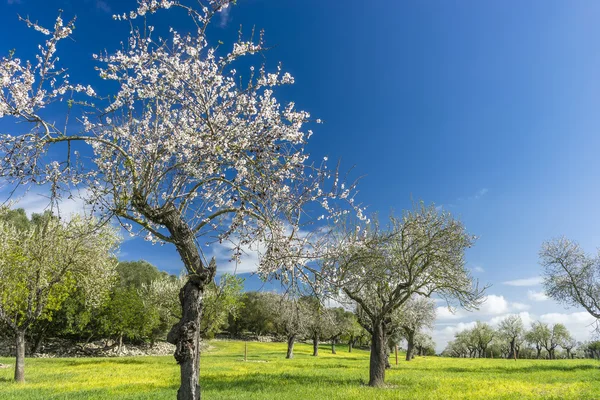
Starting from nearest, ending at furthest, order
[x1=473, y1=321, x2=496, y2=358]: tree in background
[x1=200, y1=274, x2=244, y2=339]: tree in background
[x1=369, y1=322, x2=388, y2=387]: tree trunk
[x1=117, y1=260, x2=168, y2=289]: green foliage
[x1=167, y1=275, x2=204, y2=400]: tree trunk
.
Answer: [x1=167, y1=275, x2=204, y2=400]: tree trunk → [x1=369, y1=322, x2=388, y2=387]: tree trunk → [x1=200, y1=274, x2=244, y2=339]: tree in background → [x1=117, y1=260, x2=168, y2=289]: green foliage → [x1=473, y1=321, x2=496, y2=358]: tree in background

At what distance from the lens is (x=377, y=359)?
69.2ft

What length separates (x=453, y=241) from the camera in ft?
70.6

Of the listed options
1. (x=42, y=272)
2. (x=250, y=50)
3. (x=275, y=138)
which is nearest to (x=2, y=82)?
(x=250, y=50)

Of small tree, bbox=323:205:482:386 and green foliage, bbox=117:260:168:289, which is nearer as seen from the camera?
small tree, bbox=323:205:482:386

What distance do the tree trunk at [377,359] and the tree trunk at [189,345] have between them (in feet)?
46.3

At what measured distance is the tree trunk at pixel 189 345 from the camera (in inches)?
350

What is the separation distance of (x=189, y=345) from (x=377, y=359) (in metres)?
14.9

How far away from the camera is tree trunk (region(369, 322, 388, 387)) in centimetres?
2058

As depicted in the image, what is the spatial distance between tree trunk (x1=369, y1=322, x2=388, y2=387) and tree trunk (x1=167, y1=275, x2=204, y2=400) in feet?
46.3

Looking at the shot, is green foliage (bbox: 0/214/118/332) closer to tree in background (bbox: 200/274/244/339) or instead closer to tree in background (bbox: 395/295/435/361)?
tree in background (bbox: 200/274/244/339)

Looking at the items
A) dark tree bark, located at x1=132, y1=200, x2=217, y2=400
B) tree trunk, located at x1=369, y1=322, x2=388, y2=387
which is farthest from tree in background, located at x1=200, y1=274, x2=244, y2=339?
dark tree bark, located at x1=132, y1=200, x2=217, y2=400

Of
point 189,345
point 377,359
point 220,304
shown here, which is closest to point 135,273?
point 220,304

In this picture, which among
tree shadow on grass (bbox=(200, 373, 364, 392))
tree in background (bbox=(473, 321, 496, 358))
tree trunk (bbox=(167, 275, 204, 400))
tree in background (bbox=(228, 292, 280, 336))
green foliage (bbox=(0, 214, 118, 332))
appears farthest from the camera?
tree in background (bbox=(473, 321, 496, 358))

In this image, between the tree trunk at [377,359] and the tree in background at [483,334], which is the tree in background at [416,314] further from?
the tree in background at [483,334]
